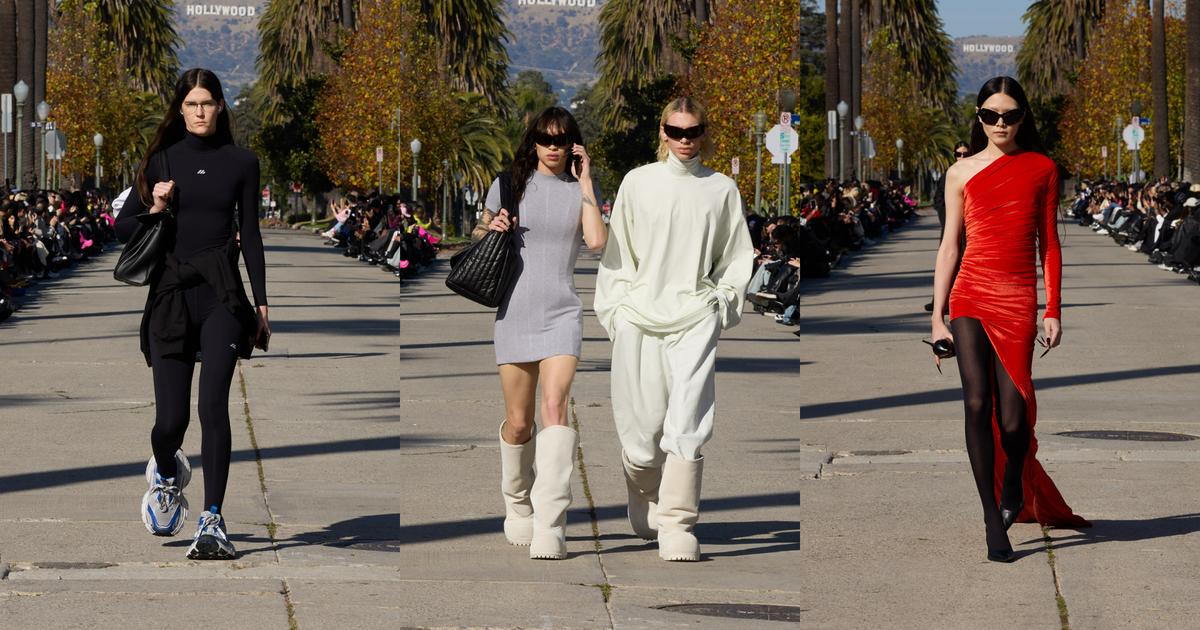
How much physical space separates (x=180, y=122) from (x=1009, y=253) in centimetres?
325

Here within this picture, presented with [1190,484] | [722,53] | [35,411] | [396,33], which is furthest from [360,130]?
[1190,484]

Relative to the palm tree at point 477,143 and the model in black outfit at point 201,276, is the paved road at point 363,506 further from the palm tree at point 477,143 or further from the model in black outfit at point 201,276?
the palm tree at point 477,143

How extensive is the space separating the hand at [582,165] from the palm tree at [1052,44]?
74411 millimetres

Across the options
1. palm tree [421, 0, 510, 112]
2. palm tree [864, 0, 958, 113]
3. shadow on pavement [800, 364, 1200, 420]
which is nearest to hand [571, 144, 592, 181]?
shadow on pavement [800, 364, 1200, 420]

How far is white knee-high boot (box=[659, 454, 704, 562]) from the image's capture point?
680 cm

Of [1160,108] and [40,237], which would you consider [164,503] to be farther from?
[1160,108]

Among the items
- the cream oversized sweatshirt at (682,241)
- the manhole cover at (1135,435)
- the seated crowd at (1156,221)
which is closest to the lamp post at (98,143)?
the seated crowd at (1156,221)

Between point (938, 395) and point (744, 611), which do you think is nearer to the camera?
point (744, 611)

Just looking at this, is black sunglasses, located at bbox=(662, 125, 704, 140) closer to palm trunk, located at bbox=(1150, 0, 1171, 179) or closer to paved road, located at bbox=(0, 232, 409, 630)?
paved road, located at bbox=(0, 232, 409, 630)

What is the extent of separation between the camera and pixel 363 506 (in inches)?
335

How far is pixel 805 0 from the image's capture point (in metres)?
112

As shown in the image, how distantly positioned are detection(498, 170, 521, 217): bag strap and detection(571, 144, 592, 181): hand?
247 millimetres

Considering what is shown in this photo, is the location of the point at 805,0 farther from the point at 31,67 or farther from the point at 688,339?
the point at 688,339

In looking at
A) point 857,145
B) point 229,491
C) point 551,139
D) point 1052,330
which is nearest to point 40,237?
point 229,491
